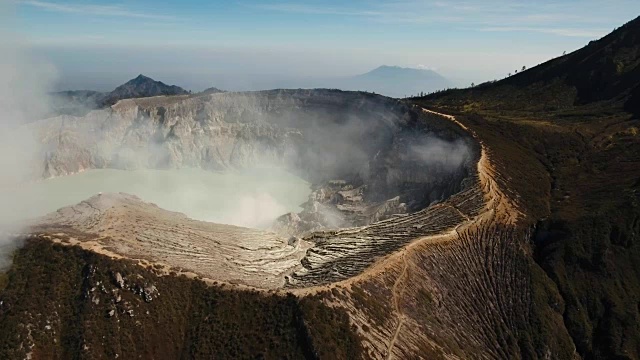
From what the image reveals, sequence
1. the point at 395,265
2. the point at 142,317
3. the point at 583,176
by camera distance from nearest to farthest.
A: the point at 142,317, the point at 395,265, the point at 583,176

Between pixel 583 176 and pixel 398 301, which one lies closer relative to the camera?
pixel 398 301

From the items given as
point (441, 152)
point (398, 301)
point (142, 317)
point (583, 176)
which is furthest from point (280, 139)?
point (142, 317)

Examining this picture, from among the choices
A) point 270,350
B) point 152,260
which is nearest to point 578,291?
point 270,350

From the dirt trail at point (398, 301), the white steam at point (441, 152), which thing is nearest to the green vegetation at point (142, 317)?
the dirt trail at point (398, 301)

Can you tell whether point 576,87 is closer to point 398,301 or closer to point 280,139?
point 280,139

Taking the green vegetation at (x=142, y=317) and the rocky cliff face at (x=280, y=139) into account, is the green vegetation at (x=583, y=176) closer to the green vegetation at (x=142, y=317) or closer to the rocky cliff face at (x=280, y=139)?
the rocky cliff face at (x=280, y=139)
